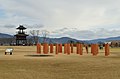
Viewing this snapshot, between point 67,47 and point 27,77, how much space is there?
34.2 m

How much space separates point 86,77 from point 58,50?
36.6m

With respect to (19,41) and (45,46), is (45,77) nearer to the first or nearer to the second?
(45,46)

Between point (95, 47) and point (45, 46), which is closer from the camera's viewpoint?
point (95, 47)

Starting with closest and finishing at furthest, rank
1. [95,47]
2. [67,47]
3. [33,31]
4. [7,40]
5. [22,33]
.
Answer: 1. [95,47]
2. [67,47]
3. [22,33]
4. [33,31]
5. [7,40]

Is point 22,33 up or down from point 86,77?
up

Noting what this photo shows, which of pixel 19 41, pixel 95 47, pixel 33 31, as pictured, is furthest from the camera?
pixel 33 31

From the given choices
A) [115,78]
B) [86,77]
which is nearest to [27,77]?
[86,77]

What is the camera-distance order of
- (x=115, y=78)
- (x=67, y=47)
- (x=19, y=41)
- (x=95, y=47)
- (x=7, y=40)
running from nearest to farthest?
1. (x=115, y=78)
2. (x=95, y=47)
3. (x=67, y=47)
4. (x=19, y=41)
5. (x=7, y=40)

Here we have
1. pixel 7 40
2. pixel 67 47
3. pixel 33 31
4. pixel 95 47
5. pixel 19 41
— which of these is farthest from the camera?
pixel 7 40

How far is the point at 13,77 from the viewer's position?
15055 millimetres

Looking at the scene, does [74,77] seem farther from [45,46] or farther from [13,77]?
[45,46]

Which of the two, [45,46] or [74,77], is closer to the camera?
[74,77]

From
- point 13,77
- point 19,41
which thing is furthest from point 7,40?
point 13,77

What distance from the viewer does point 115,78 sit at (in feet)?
48.1
